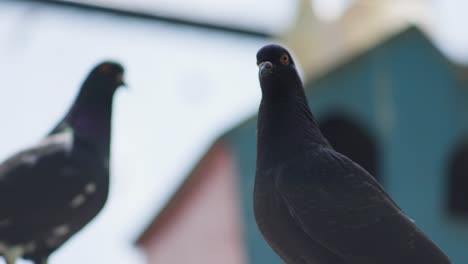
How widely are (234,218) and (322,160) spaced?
30.3ft

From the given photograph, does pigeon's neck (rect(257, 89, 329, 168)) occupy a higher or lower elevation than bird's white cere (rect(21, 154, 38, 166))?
higher

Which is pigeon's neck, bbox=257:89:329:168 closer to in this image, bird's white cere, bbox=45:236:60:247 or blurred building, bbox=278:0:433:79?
bird's white cere, bbox=45:236:60:247

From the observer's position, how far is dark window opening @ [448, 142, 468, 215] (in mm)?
13094

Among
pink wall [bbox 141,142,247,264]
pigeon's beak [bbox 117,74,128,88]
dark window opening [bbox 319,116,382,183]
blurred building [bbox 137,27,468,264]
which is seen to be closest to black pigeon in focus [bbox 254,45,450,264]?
pigeon's beak [bbox 117,74,128,88]

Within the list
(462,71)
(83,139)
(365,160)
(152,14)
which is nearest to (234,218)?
(365,160)

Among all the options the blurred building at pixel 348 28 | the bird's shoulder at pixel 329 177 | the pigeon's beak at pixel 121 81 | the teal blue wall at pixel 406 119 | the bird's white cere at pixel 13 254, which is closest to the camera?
the bird's white cere at pixel 13 254

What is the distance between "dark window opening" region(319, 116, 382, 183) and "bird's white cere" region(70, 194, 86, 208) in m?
9.03

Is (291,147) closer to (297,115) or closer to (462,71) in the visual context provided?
(297,115)

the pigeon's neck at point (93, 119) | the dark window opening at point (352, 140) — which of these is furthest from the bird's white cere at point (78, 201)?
the dark window opening at point (352, 140)

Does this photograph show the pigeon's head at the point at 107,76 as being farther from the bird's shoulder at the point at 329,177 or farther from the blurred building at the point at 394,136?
the blurred building at the point at 394,136

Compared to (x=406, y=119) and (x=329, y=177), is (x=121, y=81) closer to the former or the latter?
(x=329, y=177)

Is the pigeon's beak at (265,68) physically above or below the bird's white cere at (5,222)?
above

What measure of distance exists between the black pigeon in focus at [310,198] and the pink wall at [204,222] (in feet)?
29.1

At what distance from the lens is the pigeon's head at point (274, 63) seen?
3773mm
